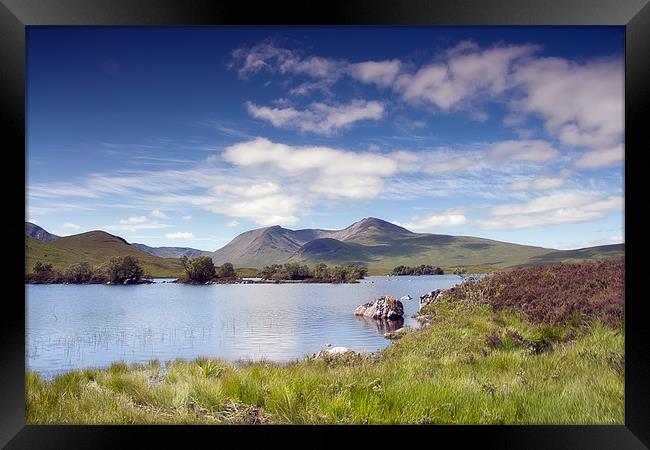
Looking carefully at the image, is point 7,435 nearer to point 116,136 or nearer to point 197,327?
point 197,327

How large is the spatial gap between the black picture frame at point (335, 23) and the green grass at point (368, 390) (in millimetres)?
160

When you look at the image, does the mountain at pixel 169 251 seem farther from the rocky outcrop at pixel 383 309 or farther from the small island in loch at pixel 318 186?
the rocky outcrop at pixel 383 309

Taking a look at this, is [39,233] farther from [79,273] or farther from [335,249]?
[335,249]

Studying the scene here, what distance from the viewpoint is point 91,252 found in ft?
18.0

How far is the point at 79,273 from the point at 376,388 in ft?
13.8

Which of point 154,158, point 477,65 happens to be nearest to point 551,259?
point 477,65

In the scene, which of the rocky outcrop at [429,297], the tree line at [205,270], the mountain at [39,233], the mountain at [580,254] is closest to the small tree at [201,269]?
the tree line at [205,270]

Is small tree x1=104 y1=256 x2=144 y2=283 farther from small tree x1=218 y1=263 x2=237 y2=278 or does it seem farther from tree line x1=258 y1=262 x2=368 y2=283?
tree line x1=258 y1=262 x2=368 y2=283

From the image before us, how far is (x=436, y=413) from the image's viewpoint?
11.0 ft

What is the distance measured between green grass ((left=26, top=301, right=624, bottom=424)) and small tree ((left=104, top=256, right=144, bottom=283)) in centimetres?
190

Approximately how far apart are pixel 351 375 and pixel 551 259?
3.19 meters

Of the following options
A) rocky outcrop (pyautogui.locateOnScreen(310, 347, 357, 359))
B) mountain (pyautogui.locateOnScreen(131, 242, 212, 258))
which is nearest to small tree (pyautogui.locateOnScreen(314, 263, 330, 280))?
mountain (pyautogui.locateOnScreen(131, 242, 212, 258))

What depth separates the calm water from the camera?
14.5ft

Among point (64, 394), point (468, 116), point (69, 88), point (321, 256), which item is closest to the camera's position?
point (64, 394)
